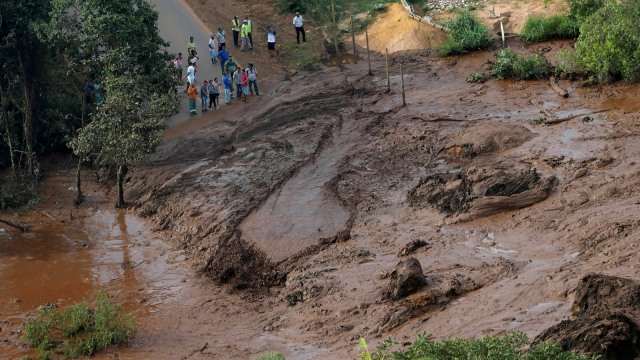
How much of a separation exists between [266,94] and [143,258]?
923 centimetres

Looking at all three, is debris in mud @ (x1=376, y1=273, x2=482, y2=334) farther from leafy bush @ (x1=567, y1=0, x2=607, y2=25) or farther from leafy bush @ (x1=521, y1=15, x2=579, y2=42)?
leafy bush @ (x1=521, y1=15, x2=579, y2=42)

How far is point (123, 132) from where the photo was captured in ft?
→ 80.3

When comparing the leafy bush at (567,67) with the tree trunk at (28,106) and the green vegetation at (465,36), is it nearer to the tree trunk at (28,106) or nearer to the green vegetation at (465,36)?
the green vegetation at (465,36)

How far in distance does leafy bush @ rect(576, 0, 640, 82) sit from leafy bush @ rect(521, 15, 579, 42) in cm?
294

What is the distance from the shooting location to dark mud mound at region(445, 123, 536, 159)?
2353cm

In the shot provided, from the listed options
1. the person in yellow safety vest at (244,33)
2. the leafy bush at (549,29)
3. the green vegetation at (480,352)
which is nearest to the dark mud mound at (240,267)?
the green vegetation at (480,352)

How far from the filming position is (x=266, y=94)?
30.4m

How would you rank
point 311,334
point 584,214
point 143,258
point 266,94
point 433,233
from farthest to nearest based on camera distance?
point 266,94
point 143,258
point 433,233
point 584,214
point 311,334

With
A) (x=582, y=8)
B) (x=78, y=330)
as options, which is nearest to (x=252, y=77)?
(x=582, y=8)

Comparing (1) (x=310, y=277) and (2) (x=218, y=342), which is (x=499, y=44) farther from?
(2) (x=218, y=342)

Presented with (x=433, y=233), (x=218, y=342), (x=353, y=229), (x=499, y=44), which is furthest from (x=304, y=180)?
(x=499, y=44)

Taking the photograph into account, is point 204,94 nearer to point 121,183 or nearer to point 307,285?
point 121,183

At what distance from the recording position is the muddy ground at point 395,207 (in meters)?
16.8

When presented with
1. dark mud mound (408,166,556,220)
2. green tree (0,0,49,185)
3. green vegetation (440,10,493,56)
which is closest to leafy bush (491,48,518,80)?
green vegetation (440,10,493,56)
